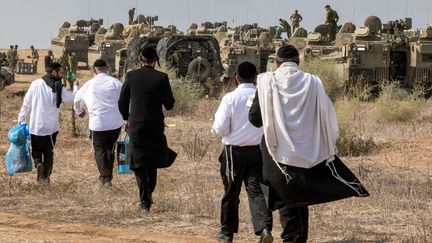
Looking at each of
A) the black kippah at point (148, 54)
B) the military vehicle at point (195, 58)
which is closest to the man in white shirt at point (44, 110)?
the black kippah at point (148, 54)

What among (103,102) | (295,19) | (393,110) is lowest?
(393,110)

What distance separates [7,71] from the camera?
31094 mm

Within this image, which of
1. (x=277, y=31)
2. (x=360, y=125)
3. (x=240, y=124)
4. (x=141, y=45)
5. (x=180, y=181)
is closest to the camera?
(x=240, y=124)

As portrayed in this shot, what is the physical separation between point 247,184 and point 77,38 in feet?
118

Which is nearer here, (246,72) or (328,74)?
(246,72)

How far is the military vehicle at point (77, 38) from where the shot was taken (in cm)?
4386

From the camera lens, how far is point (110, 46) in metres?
37.9

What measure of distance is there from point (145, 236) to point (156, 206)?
63.0 inches

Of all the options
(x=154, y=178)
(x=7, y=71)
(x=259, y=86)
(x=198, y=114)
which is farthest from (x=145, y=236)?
(x=7, y=71)

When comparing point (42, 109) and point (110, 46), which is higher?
point (42, 109)

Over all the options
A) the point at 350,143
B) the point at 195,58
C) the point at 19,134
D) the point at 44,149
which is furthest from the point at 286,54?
the point at 195,58

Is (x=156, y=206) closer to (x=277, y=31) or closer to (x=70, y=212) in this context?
(x=70, y=212)

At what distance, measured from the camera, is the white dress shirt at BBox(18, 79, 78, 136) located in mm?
11664

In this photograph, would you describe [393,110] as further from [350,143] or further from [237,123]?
[237,123]
